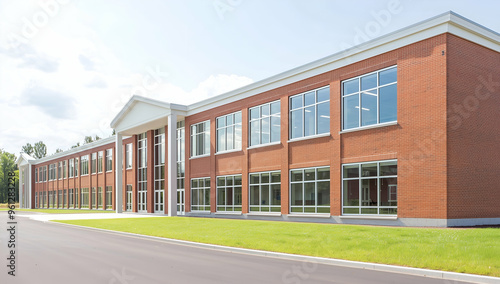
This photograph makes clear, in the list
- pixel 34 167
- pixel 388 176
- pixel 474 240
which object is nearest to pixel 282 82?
pixel 388 176

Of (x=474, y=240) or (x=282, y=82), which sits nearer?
(x=474, y=240)

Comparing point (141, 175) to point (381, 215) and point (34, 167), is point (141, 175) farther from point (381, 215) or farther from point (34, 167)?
point (34, 167)

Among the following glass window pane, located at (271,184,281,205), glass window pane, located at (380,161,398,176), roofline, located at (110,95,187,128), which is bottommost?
glass window pane, located at (271,184,281,205)

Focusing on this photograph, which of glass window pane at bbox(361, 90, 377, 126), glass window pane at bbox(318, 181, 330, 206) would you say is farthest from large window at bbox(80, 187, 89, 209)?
glass window pane at bbox(361, 90, 377, 126)

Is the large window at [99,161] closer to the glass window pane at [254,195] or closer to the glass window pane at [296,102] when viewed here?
the glass window pane at [254,195]

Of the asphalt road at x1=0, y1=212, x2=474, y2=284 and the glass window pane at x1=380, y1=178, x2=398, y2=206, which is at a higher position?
the glass window pane at x1=380, y1=178, x2=398, y2=206

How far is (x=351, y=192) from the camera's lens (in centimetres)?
2305

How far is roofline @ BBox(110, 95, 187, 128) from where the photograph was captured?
37.1 m

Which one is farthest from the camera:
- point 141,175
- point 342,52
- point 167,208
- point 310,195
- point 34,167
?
point 34,167

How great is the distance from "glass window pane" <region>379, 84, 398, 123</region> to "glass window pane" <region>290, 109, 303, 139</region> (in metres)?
5.74

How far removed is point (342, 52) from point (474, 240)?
1266 cm

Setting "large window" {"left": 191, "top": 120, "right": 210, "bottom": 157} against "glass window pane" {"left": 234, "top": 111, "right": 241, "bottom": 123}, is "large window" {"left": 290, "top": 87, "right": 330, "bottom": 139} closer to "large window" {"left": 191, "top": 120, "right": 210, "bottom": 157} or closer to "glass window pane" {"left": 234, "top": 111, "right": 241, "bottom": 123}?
"glass window pane" {"left": 234, "top": 111, "right": 241, "bottom": 123}

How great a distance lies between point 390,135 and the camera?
21188 mm

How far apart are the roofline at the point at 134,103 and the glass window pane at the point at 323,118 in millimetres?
15131
